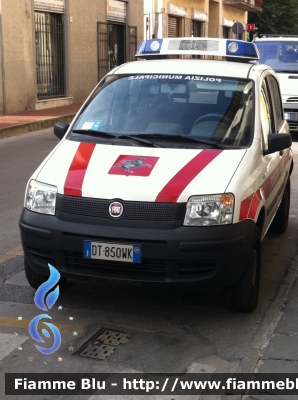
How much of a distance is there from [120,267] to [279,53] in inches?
492

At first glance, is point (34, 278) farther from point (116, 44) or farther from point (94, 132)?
point (116, 44)

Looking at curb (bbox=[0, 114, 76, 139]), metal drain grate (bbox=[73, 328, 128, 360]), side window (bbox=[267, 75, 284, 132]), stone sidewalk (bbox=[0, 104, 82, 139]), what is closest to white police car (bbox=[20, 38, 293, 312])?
metal drain grate (bbox=[73, 328, 128, 360])

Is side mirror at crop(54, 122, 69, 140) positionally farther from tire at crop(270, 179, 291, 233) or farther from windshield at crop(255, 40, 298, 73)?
windshield at crop(255, 40, 298, 73)

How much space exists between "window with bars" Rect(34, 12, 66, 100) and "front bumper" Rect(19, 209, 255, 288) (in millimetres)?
16860

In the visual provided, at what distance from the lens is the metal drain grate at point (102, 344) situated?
4.23 metres

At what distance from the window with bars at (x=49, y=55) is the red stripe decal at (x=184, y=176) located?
16583 millimetres

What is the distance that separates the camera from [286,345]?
4.39 m

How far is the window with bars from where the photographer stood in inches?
822

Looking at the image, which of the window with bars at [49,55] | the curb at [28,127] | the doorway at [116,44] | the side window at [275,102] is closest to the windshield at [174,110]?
the side window at [275,102]

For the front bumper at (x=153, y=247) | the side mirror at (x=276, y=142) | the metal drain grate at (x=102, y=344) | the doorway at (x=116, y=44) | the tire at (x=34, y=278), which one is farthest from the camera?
the doorway at (x=116, y=44)

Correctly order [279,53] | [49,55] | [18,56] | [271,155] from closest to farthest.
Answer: [271,155] → [279,53] → [18,56] → [49,55]

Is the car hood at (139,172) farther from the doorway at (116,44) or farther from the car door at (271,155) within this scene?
the doorway at (116,44)

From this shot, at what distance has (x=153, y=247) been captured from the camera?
175 inches

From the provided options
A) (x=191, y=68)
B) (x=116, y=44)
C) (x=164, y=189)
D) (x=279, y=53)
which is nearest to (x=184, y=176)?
(x=164, y=189)
